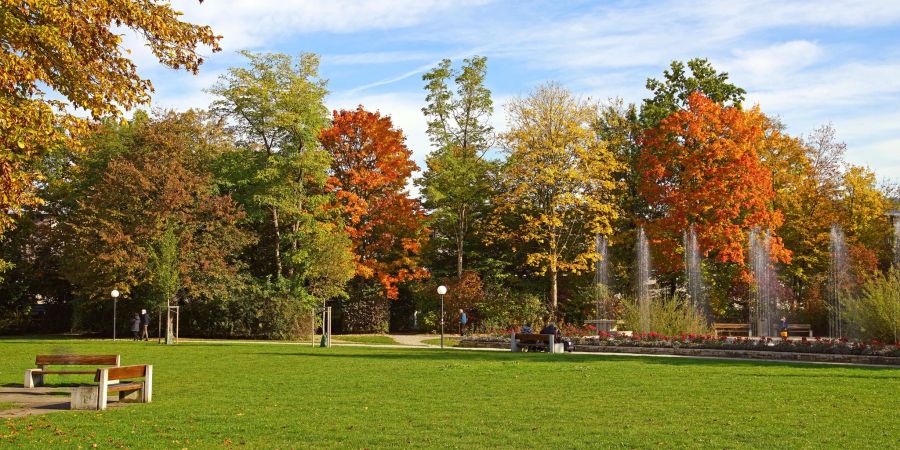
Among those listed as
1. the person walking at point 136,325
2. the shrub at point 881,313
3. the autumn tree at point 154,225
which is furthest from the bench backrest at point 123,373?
the person walking at point 136,325

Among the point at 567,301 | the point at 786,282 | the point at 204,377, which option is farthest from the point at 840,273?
the point at 204,377

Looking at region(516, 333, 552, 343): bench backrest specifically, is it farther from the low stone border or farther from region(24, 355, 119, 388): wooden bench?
region(24, 355, 119, 388): wooden bench

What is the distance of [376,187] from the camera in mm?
46875

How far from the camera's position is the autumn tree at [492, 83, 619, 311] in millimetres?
44094

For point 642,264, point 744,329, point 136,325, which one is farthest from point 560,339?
point 136,325

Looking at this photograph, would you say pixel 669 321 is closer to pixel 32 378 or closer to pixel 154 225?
pixel 32 378

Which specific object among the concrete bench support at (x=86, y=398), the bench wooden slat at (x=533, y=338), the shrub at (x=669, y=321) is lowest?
the concrete bench support at (x=86, y=398)

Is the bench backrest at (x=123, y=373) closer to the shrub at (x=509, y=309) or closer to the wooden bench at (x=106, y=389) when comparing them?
the wooden bench at (x=106, y=389)

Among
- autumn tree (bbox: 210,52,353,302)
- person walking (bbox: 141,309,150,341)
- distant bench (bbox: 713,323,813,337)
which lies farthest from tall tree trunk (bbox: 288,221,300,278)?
distant bench (bbox: 713,323,813,337)

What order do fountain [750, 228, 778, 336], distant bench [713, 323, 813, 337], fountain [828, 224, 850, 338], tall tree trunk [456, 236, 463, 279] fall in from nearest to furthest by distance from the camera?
distant bench [713, 323, 813, 337]
fountain [828, 224, 850, 338]
fountain [750, 228, 778, 336]
tall tree trunk [456, 236, 463, 279]

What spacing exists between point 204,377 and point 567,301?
30.1 m

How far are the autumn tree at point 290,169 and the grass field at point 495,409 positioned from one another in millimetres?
23443

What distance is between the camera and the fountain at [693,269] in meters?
40.8

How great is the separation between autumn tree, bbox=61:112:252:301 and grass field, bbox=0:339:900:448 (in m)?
19.3
